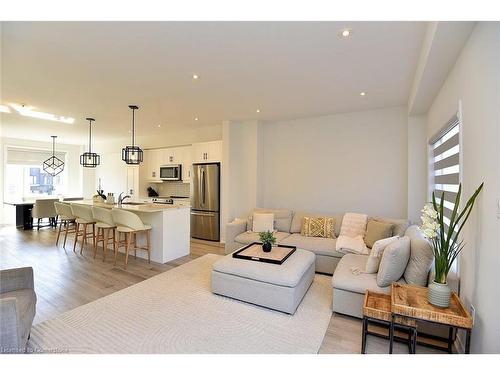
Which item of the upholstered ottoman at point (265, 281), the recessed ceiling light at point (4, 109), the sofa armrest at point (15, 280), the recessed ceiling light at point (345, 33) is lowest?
the upholstered ottoman at point (265, 281)

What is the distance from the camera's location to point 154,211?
13.3ft

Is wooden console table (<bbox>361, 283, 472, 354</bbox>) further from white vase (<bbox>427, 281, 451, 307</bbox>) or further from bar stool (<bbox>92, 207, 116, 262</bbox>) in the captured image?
bar stool (<bbox>92, 207, 116, 262</bbox>)

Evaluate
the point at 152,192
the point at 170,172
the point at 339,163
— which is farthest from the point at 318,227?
the point at 152,192

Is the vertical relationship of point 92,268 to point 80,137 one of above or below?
below

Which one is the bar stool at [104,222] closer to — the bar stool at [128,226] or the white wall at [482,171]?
the bar stool at [128,226]

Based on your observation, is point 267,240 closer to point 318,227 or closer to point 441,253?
point 318,227

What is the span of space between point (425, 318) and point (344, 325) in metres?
0.88

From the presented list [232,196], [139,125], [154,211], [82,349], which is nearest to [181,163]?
[139,125]

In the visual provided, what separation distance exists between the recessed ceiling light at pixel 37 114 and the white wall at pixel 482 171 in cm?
641

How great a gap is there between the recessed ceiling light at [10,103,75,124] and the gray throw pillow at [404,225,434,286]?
6508 millimetres

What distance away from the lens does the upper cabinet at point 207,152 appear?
564 centimetres

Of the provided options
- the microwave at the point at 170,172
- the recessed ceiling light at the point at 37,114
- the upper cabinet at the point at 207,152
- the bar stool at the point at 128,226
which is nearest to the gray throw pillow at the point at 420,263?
the bar stool at the point at 128,226

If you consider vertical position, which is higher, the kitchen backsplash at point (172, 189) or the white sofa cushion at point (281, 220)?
the kitchen backsplash at point (172, 189)
